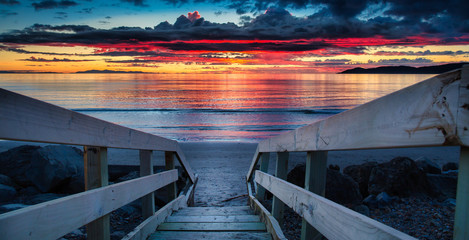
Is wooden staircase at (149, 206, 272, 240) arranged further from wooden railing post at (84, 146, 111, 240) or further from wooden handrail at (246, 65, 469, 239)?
wooden handrail at (246, 65, 469, 239)

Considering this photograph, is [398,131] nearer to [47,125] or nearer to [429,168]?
[47,125]

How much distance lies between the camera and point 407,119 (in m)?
1.13

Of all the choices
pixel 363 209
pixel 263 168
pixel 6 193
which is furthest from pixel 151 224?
pixel 6 193

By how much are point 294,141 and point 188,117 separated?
2311cm

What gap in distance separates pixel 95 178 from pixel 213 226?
1.85 m

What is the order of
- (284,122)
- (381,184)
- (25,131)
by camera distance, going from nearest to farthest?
(25,131), (381,184), (284,122)

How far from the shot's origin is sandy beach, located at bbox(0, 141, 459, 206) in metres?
6.86

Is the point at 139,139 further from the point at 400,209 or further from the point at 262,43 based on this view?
the point at 262,43

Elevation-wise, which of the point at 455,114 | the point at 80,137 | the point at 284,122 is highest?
the point at 455,114

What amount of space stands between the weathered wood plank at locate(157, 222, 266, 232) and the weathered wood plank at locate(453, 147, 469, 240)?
252 centimetres

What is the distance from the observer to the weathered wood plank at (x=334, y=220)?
1239mm

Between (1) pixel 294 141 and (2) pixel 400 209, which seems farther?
(2) pixel 400 209

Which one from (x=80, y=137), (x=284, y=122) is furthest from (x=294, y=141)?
(x=284, y=122)

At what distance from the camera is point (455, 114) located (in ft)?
3.16
